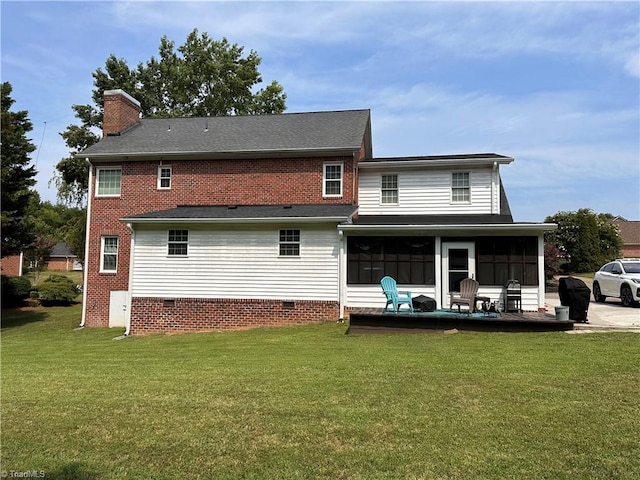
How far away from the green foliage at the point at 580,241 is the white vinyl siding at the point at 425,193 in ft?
73.2

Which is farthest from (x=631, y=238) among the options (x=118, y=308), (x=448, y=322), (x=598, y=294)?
(x=118, y=308)

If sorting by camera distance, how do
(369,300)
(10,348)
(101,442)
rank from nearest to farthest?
(101,442), (10,348), (369,300)

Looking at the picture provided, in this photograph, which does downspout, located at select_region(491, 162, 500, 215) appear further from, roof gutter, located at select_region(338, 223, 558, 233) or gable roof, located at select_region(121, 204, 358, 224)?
gable roof, located at select_region(121, 204, 358, 224)

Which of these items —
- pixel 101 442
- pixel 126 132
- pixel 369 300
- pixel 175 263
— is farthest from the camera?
pixel 126 132

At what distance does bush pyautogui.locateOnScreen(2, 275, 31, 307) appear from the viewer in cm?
2378

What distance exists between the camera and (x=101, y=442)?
4.51 meters

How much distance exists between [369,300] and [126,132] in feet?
43.9

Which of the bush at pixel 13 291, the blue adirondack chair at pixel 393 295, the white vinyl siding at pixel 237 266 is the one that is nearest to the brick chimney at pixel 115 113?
the white vinyl siding at pixel 237 266

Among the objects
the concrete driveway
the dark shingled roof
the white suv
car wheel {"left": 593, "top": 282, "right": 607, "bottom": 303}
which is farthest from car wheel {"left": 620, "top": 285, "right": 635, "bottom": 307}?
the dark shingled roof

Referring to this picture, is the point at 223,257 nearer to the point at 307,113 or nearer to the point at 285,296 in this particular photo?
the point at 285,296

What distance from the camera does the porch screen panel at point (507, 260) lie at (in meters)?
13.6

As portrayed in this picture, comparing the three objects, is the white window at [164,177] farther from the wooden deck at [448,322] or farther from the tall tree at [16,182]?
the wooden deck at [448,322]

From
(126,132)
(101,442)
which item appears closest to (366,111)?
(126,132)

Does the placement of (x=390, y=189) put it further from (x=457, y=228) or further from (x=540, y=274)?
(x=540, y=274)
